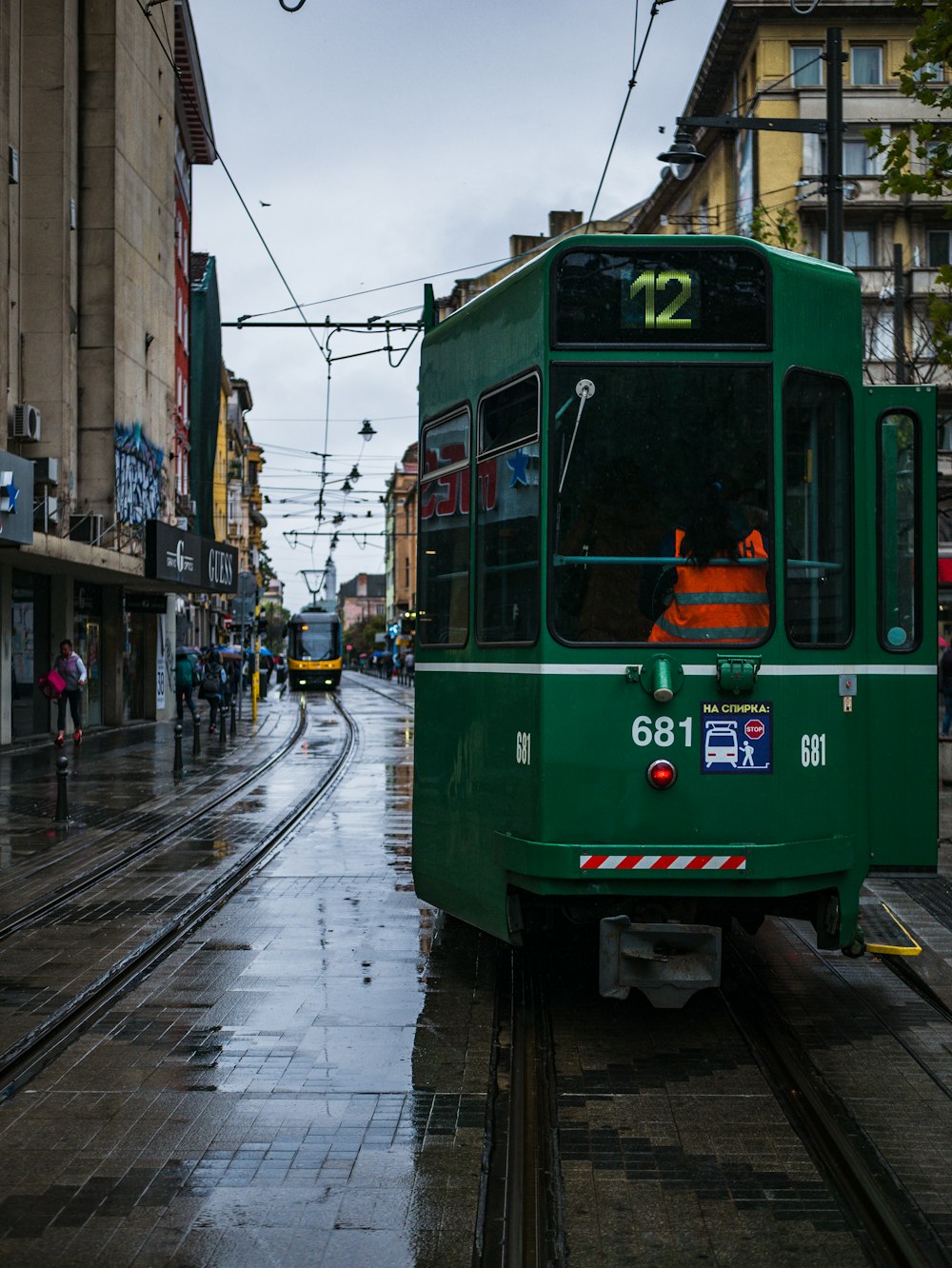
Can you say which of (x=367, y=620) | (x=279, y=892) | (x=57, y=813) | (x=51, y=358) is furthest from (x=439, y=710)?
(x=367, y=620)

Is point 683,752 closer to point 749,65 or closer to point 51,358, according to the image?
point 51,358

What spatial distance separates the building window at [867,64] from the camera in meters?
41.8

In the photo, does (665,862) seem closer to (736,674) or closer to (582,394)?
(736,674)

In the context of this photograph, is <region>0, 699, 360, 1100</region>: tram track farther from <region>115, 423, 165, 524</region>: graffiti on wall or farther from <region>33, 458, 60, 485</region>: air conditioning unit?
<region>115, 423, 165, 524</region>: graffiti on wall

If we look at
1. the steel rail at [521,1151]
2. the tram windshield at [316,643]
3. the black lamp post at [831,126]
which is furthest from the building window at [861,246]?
the steel rail at [521,1151]

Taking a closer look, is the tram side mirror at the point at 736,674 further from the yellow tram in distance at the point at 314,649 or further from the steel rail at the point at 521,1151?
the yellow tram in distance at the point at 314,649

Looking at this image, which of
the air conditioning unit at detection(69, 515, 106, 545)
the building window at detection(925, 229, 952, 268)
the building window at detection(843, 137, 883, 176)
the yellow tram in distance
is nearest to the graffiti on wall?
the air conditioning unit at detection(69, 515, 106, 545)

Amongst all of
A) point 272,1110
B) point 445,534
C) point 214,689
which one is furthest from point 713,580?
point 214,689

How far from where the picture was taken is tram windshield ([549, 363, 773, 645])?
6.80 meters

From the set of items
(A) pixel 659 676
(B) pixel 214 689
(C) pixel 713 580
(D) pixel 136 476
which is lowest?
(B) pixel 214 689

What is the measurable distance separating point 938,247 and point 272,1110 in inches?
1569

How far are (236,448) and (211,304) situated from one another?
54.3 m

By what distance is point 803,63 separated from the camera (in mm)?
41781

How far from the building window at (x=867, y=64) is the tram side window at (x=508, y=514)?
38.6 metres
